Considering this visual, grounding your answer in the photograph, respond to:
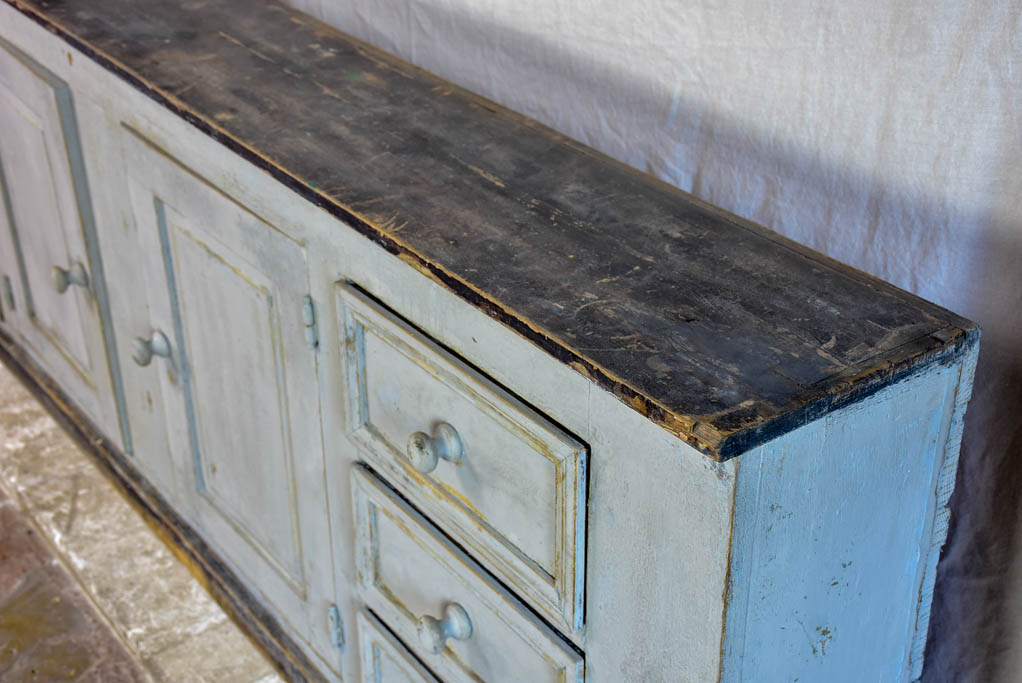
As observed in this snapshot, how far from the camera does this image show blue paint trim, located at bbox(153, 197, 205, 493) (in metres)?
1.33

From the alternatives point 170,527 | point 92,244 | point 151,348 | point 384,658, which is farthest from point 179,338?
point 384,658

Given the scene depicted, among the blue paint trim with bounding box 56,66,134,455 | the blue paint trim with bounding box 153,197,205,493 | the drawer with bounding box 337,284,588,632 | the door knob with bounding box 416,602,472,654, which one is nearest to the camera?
the drawer with bounding box 337,284,588,632

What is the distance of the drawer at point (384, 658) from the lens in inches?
43.6

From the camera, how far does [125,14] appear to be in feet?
4.66

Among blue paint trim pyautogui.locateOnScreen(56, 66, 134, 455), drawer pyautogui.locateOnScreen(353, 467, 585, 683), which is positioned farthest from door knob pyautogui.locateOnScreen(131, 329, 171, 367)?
drawer pyautogui.locateOnScreen(353, 467, 585, 683)

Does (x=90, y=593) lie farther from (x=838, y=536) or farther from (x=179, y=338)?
(x=838, y=536)

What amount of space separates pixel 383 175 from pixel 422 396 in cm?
22

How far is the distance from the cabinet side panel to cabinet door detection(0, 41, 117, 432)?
3.67 ft

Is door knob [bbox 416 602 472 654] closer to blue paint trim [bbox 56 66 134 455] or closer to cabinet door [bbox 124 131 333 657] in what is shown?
cabinet door [bbox 124 131 333 657]

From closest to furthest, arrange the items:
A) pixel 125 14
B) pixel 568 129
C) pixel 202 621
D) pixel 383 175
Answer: pixel 383 175, pixel 568 129, pixel 125 14, pixel 202 621

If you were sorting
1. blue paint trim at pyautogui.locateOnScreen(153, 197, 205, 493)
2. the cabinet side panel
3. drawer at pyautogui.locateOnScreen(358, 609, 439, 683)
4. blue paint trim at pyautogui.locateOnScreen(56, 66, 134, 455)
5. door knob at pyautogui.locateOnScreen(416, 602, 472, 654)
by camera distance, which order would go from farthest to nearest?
blue paint trim at pyautogui.locateOnScreen(56, 66, 134, 455) < blue paint trim at pyautogui.locateOnScreen(153, 197, 205, 493) < drawer at pyautogui.locateOnScreen(358, 609, 439, 683) < door knob at pyautogui.locateOnScreen(416, 602, 472, 654) < the cabinet side panel

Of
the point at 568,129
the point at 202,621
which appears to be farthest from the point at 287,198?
the point at 202,621

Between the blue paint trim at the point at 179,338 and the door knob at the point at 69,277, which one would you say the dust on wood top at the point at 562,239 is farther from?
the door knob at the point at 69,277

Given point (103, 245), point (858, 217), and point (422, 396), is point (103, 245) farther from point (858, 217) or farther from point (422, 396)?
point (858, 217)
